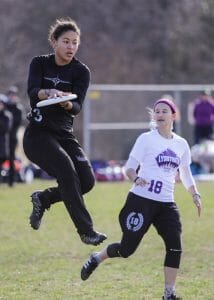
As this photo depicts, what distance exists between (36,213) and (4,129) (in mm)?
11120

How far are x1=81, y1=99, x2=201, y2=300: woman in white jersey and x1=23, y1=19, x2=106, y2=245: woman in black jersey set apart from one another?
0.31 meters

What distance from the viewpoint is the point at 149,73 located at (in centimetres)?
3928

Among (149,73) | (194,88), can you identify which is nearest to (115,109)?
(194,88)

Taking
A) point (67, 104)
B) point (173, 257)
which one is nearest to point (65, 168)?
point (67, 104)

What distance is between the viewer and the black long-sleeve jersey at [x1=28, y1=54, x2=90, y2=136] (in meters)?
7.98

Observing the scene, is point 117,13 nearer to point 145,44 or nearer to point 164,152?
point 145,44

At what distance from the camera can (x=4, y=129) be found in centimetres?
1922

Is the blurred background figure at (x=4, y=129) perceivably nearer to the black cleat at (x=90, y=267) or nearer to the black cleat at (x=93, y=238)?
the black cleat at (x=90, y=267)

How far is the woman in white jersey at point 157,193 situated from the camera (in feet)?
25.4

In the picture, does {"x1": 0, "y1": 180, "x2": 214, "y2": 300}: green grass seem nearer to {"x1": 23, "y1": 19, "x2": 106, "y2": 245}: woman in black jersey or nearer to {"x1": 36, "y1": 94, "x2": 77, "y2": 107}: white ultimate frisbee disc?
{"x1": 23, "y1": 19, "x2": 106, "y2": 245}: woman in black jersey

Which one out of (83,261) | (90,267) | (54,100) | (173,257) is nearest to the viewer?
(54,100)

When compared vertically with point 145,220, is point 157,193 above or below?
above

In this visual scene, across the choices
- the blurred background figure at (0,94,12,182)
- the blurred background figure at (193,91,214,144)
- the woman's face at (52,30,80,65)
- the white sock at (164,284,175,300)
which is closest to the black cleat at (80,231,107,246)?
the white sock at (164,284,175,300)

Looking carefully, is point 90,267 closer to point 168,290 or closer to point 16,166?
point 168,290
